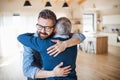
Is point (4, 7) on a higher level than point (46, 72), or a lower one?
higher

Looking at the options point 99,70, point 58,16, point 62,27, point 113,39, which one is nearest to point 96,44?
point 113,39

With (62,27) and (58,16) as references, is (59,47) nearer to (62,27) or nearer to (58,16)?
(62,27)

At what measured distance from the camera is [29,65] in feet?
4.50

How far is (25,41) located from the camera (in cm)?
138

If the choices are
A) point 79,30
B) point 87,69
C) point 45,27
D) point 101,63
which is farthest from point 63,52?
point 79,30

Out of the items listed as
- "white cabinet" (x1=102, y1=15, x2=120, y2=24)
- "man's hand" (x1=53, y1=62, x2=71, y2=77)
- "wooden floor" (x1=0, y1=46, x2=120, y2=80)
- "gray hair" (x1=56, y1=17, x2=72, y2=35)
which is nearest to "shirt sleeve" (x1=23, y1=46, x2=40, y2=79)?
"man's hand" (x1=53, y1=62, x2=71, y2=77)

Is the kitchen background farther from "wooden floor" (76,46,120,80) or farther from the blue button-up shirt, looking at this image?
the blue button-up shirt

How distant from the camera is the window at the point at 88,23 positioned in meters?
12.5

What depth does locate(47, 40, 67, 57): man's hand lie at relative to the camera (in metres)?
1.29

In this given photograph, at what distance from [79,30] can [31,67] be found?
34.9ft

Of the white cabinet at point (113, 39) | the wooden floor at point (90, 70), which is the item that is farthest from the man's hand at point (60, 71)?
the white cabinet at point (113, 39)

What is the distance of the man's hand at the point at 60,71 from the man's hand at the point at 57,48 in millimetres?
93

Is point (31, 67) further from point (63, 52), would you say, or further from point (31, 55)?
point (63, 52)

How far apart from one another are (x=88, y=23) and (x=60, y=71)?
38.0 feet
